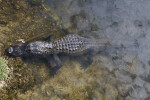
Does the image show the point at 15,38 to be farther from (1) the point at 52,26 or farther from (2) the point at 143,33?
(2) the point at 143,33

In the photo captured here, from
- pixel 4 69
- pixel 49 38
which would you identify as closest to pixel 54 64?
pixel 49 38

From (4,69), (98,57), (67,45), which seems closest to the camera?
(4,69)

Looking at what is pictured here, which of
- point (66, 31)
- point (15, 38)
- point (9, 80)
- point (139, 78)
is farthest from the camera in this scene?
point (66, 31)

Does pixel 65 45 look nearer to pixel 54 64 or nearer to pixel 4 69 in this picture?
pixel 54 64

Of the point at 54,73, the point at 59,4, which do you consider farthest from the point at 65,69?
the point at 59,4

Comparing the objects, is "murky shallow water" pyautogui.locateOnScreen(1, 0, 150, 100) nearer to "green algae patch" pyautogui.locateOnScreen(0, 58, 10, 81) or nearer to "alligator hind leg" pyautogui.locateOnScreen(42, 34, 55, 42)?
"alligator hind leg" pyautogui.locateOnScreen(42, 34, 55, 42)

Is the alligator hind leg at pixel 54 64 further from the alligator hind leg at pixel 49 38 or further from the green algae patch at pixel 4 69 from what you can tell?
the green algae patch at pixel 4 69
